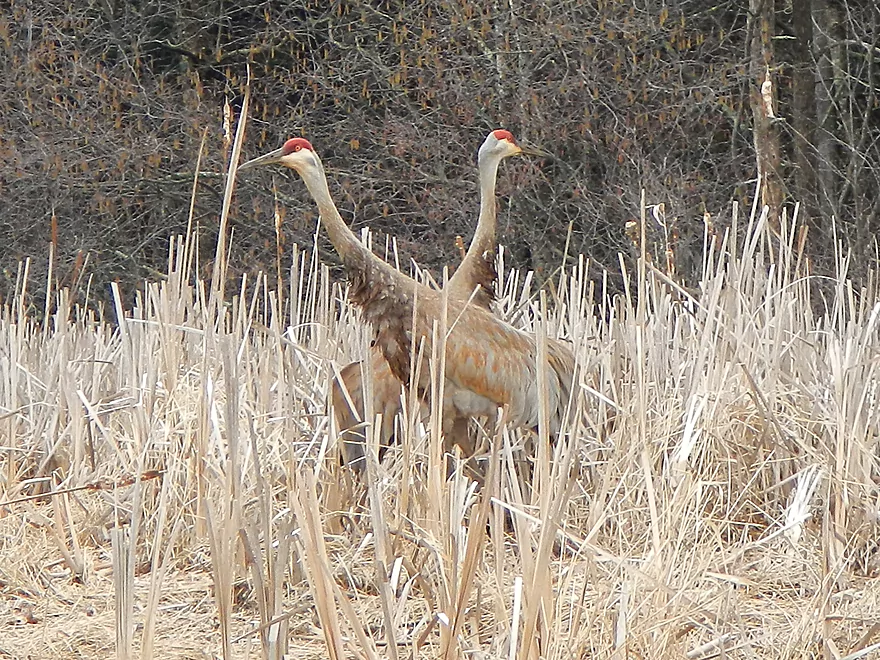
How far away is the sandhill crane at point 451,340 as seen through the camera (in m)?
2.92

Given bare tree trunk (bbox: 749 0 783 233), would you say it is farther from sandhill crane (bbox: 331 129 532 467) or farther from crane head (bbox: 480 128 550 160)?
sandhill crane (bbox: 331 129 532 467)

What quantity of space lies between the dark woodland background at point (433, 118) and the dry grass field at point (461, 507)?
4.14 m

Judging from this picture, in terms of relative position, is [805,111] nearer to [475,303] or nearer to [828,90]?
[828,90]

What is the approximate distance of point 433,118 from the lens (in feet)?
26.8

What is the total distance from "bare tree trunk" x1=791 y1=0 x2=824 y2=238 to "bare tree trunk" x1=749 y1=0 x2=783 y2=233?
18cm

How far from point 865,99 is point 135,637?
6.56 m

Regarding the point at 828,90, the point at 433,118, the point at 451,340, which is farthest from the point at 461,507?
the point at 433,118

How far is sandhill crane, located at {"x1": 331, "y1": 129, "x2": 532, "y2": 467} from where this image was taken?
2955 mm

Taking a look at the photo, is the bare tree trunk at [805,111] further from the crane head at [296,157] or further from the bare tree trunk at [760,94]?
the crane head at [296,157]

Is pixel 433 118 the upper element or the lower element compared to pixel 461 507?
upper

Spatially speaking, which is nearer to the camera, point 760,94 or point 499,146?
point 499,146

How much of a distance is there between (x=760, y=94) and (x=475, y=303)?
4.27 m

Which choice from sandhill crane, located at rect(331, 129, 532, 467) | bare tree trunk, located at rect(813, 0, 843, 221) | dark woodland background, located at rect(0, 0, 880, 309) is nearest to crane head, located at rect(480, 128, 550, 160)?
sandhill crane, located at rect(331, 129, 532, 467)

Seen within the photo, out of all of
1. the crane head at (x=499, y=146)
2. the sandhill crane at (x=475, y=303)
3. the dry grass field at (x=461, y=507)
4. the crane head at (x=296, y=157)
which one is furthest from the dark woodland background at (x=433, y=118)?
the dry grass field at (x=461, y=507)
